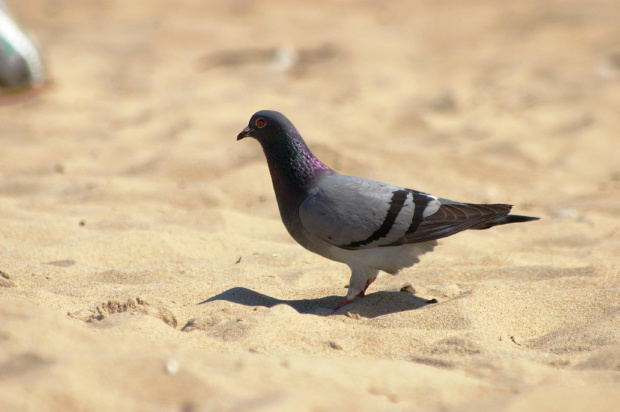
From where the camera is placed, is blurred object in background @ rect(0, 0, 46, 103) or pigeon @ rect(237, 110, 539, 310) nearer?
pigeon @ rect(237, 110, 539, 310)

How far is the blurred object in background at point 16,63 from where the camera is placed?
8055mm

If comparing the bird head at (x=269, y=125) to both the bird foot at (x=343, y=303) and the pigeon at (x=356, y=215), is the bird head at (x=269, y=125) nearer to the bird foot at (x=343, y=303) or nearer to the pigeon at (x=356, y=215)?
the pigeon at (x=356, y=215)

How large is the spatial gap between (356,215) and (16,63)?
5.86 m

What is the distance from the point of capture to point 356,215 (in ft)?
12.1

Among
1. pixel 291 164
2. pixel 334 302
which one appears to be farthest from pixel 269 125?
pixel 334 302

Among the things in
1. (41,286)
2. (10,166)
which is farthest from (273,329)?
(10,166)

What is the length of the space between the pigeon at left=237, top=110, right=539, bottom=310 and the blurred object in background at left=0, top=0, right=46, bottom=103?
522 centimetres

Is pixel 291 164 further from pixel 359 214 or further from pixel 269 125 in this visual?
pixel 359 214

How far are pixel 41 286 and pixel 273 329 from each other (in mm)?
1349

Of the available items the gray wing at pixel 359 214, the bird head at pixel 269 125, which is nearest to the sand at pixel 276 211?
the gray wing at pixel 359 214

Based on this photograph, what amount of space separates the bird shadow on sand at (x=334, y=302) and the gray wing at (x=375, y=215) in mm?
286

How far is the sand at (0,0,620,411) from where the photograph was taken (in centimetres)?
233

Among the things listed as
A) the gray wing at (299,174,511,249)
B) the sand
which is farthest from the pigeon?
the sand

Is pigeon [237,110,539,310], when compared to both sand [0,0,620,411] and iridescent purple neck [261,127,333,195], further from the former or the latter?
sand [0,0,620,411]
